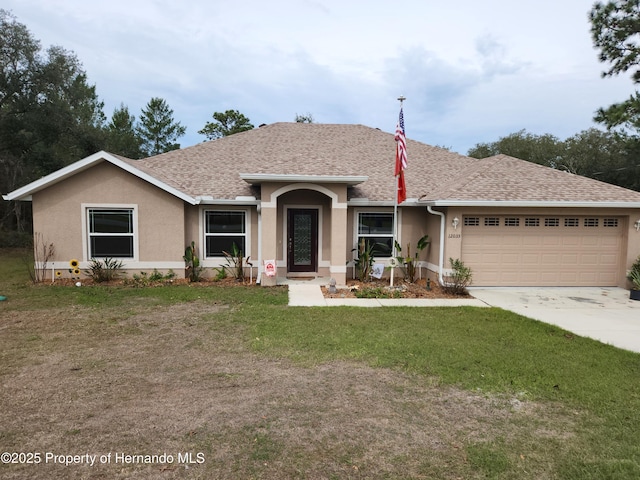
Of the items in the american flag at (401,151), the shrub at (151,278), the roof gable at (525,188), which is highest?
the american flag at (401,151)

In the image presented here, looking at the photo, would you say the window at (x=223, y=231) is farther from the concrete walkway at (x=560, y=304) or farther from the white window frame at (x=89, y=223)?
the concrete walkway at (x=560, y=304)

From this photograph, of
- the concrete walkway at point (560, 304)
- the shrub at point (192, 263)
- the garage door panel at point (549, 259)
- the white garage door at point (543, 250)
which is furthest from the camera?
the shrub at point (192, 263)

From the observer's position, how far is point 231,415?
433cm

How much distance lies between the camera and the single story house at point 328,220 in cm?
1180

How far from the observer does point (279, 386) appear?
5086 mm

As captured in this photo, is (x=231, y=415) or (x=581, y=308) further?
(x=581, y=308)

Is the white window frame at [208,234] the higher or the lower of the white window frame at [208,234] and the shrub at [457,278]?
the higher

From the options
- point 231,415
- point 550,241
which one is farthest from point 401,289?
point 231,415

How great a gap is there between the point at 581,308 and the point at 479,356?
526cm

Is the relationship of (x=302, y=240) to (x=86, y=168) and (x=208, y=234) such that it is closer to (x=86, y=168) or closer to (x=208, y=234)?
(x=208, y=234)

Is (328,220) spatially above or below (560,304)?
above

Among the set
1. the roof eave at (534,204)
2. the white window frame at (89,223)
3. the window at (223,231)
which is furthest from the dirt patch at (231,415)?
the roof eave at (534,204)

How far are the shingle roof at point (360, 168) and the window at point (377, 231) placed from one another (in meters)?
0.72

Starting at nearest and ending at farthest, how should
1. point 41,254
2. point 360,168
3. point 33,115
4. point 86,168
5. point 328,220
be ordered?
1. point 86,168
2. point 41,254
3. point 328,220
4. point 360,168
5. point 33,115
